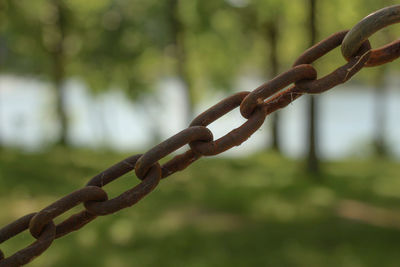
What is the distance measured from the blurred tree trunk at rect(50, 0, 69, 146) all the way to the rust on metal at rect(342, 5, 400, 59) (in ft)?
50.8

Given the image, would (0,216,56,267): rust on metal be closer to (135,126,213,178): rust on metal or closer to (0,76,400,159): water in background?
(135,126,213,178): rust on metal

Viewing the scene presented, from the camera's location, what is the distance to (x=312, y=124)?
1172cm

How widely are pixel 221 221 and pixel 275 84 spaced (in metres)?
8.10

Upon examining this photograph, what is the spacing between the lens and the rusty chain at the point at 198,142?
119 cm

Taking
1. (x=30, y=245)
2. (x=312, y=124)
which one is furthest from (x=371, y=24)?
(x=312, y=124)

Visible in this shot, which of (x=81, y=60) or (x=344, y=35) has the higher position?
(x=344, y=35)

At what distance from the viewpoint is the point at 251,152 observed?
18.5 metres

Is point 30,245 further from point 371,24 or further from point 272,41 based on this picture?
point 272,41

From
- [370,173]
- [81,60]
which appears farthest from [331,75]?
[81,60]

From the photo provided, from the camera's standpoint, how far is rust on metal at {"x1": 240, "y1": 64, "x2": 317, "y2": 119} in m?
1.22

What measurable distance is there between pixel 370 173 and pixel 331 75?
1383 centimetres

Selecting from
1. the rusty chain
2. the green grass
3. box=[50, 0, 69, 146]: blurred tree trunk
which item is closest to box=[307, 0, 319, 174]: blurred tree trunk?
the green grass

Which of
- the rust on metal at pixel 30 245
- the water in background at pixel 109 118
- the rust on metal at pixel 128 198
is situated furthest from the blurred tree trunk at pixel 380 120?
the rust on metal at pixel 30 245

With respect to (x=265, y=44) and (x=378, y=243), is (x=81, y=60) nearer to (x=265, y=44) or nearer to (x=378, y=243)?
(x=265, y=44)
